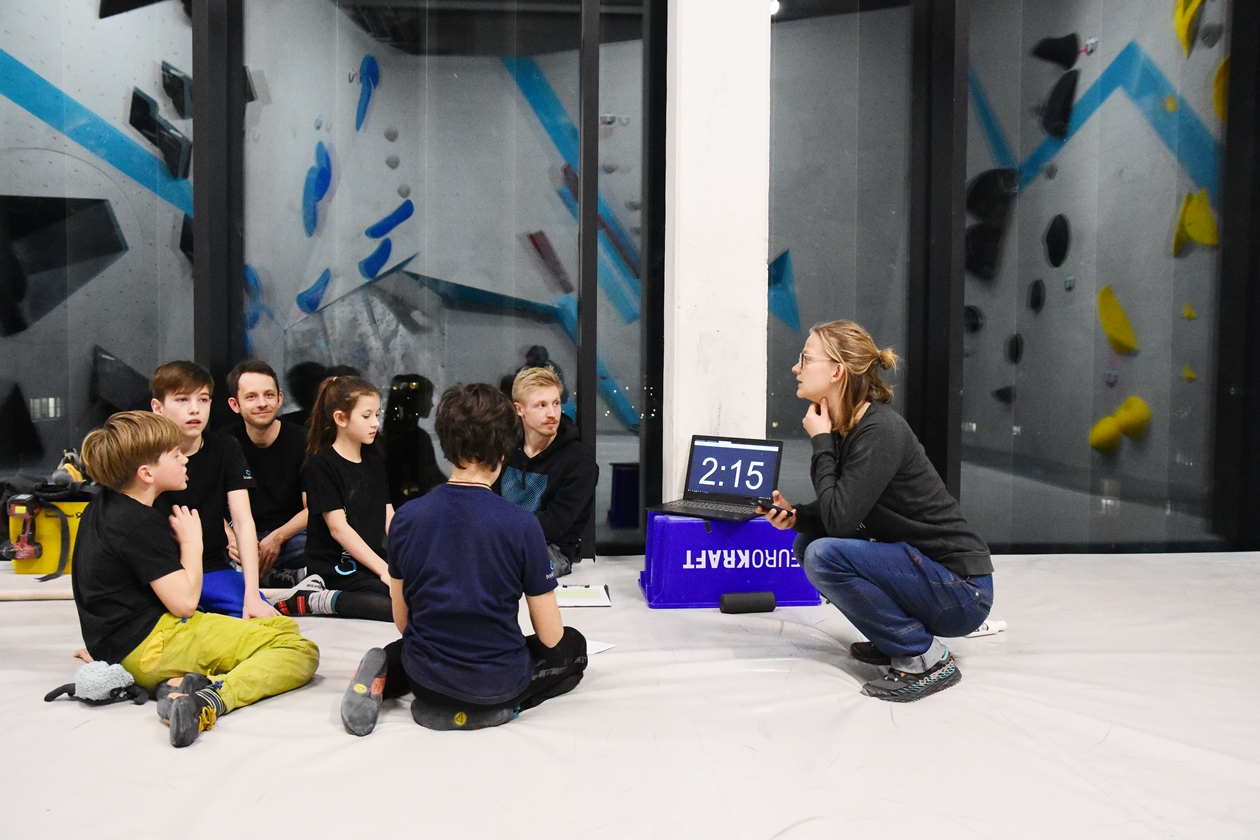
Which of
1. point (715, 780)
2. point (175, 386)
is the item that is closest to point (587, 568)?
point (175, 386)

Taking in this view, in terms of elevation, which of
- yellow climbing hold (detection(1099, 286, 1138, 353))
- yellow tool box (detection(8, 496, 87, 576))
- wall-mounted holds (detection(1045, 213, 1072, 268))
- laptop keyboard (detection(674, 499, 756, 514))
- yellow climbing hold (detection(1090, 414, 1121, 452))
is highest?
wall-mounted holds (detection(1045, 213, 1072, 268))

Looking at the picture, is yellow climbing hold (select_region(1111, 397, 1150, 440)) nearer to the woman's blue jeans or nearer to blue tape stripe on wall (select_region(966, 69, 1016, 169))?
blue tape stripe on wall (select_region(966, 69, 1016, 169))

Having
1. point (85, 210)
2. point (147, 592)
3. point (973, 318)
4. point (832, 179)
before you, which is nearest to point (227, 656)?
point (147, 592)

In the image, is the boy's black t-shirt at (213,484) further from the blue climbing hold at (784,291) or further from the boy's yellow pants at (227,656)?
the blue climbing hold at (784,291)

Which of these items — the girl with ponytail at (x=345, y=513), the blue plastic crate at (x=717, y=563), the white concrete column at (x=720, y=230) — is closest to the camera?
the girl with ponytail at (x=345, y=513)

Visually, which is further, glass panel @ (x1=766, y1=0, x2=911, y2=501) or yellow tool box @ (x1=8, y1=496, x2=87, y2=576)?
glass panel @ (x1=766, y1=0, x2=911, y2=501)

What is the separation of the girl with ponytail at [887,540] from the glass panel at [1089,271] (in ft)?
6.75

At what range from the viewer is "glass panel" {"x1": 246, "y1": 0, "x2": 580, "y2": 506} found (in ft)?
13.5

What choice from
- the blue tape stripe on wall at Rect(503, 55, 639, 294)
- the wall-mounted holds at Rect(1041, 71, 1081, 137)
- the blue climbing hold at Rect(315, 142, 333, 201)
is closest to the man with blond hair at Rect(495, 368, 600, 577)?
the blue tape stripe on wall at Rect(503, 55, 639, 294)

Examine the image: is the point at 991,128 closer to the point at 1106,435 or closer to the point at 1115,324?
the point at 1115,324

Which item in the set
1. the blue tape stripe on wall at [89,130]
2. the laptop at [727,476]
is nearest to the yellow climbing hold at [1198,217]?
the laptop at [727,476]

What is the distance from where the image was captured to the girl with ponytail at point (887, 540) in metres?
2.43

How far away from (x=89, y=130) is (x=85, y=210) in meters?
0.35

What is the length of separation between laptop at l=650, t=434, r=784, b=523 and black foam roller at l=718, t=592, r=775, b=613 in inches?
12.8
